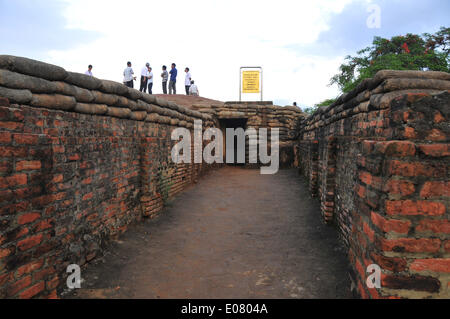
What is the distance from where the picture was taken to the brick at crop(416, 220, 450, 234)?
1.82 m

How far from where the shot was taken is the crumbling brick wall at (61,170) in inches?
96.2

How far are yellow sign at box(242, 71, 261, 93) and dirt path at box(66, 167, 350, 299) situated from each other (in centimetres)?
873

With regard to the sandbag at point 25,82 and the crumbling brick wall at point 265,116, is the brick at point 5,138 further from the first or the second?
the crumbling brick wall at point 265,116

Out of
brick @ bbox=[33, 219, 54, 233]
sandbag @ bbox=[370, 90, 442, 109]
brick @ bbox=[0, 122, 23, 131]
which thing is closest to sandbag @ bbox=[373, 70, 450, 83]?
sandbag @ bbox=[370, 90, 442, 109]

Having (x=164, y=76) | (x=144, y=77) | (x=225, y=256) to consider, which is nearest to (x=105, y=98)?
(x=225, y=256)

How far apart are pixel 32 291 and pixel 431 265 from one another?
10.2 ft

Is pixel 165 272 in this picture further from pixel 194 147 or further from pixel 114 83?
pixel 194 147

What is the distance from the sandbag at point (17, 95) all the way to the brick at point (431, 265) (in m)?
3.31

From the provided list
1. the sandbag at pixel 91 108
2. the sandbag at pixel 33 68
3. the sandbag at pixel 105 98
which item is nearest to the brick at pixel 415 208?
the sandbag at pixel 33 68

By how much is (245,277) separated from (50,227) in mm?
2153

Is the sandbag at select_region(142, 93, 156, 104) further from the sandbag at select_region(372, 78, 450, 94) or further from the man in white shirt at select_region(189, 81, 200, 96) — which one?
the man in white shirt at select_region(189, 81, 200, 96)

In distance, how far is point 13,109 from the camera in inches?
97.7

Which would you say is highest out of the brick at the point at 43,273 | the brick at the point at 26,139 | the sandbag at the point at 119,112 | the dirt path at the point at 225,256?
the sandbag at the point at 119,112
